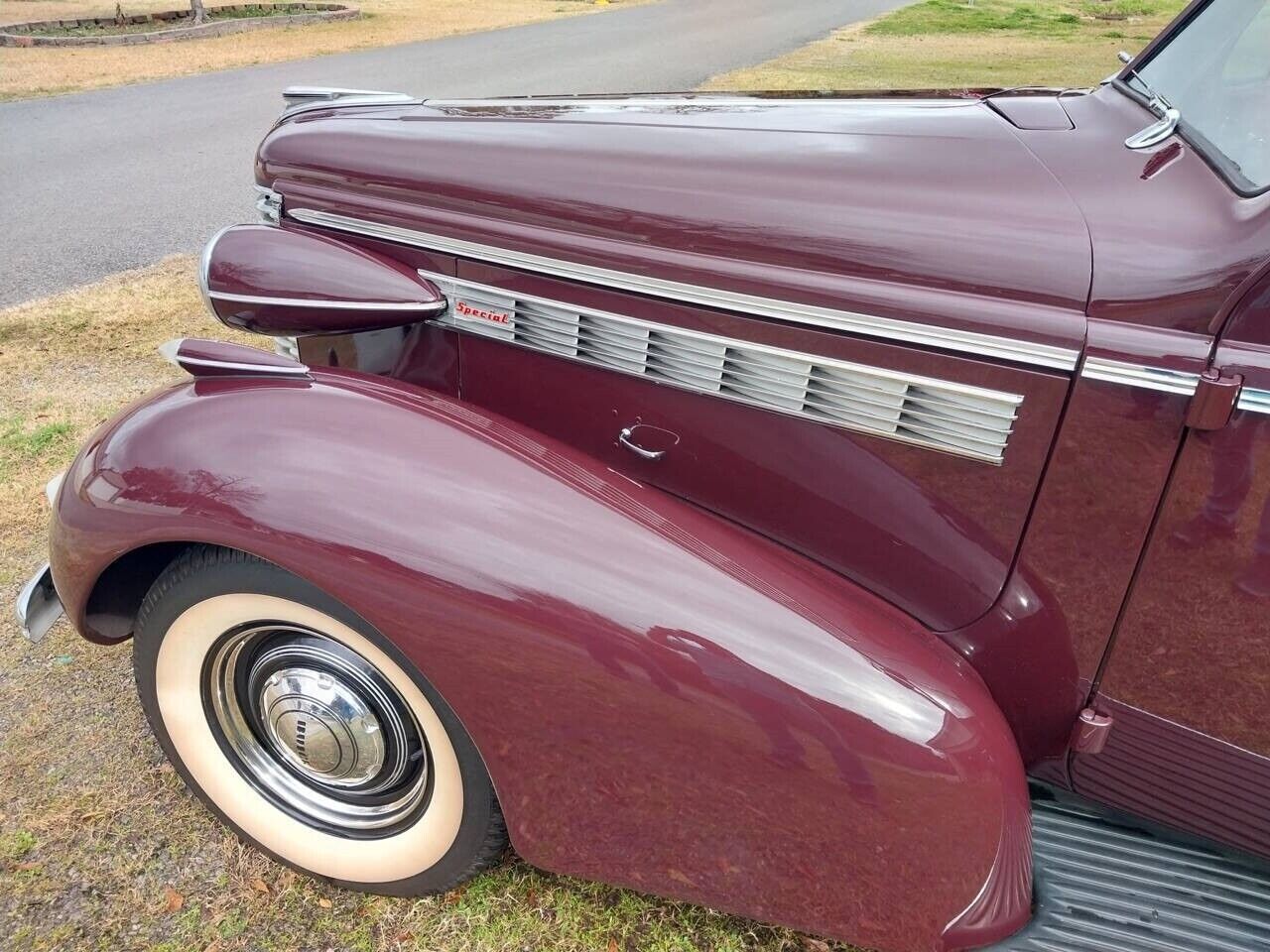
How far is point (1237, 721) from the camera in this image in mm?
1544

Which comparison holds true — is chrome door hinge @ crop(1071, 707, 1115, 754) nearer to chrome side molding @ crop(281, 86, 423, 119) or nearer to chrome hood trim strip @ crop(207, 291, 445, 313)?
chrome hood trim strip @ crop(207, 291, 445, 313)

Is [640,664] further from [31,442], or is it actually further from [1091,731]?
[31,442]

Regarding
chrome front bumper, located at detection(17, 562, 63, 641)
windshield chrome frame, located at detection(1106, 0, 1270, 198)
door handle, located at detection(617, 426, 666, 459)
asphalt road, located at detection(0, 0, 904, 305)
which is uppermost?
windshield chrome frame, located at detection(1106, 0, 1270, 198)

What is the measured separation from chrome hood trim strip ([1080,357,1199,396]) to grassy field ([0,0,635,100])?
12.2 metres

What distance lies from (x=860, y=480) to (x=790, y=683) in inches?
16.0

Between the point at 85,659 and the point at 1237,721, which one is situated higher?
the point at 1237,721

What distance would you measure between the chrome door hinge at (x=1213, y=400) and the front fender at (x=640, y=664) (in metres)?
0.54

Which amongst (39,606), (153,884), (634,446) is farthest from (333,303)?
(153,884)

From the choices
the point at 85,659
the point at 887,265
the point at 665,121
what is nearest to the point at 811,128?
the point at 665,121

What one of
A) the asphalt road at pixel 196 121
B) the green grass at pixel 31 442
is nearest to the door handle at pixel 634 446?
the green grass at pixel 31 442

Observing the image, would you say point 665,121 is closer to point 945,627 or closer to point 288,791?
point 945,627

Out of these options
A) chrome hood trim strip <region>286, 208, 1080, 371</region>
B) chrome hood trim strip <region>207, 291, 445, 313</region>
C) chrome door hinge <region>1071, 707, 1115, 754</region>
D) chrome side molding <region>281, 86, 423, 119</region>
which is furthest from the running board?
chrome side molding <region>281, 86, 423, 119</region>

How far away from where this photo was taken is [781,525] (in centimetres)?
179

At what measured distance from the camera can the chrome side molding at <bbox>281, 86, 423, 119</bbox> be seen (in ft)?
7.94
